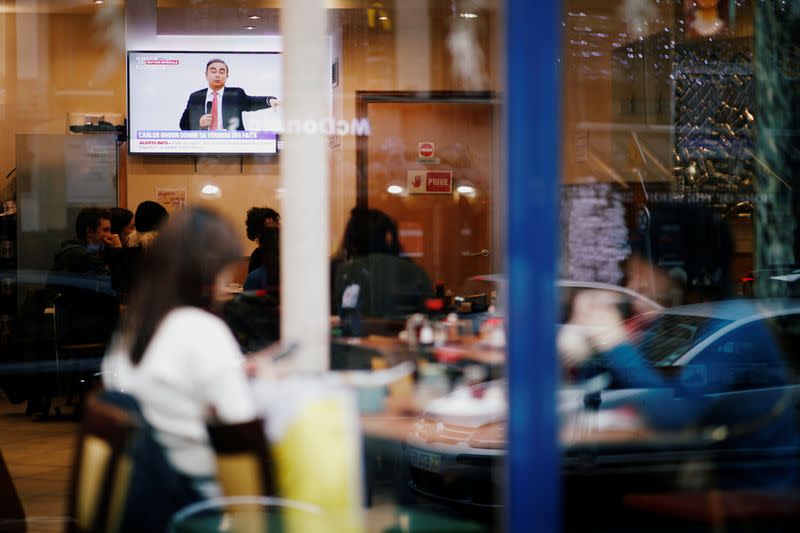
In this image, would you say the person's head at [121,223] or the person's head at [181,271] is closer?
the person's head at [181,271]

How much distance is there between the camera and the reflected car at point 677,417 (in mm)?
4242

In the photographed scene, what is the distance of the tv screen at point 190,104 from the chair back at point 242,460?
4651mm

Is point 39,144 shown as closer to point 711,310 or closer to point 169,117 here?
point 169,117

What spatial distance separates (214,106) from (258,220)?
11.9ft

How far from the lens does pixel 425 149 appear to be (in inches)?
190

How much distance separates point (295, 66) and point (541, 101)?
1.15 meters

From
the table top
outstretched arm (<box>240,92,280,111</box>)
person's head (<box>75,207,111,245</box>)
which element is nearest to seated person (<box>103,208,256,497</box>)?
the table top

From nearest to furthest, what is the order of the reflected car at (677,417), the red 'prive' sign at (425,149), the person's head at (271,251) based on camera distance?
the person's head at (271,251) → the reflected car at (677,417) → the red 'prive' sign at (425,149)

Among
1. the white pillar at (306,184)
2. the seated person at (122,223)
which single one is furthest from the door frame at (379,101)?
the seated person at (122,223)

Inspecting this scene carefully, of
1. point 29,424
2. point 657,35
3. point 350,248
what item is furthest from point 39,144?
point 350,248

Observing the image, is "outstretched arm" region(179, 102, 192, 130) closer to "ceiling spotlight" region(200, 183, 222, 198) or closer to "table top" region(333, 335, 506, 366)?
"ceiling spotlight" region(200, 183, 222, 198)

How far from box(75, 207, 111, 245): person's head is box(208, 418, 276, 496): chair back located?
16.2 feet

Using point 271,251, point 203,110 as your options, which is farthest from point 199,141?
point 271,251

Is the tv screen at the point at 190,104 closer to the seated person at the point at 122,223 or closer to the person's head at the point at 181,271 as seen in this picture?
the seated person at the point at 122,223
